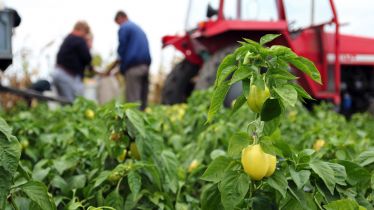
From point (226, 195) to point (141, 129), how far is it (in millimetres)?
587

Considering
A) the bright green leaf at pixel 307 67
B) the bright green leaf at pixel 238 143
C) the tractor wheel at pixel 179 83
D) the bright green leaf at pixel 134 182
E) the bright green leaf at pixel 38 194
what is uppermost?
the bright green leaf at pixel 307 67

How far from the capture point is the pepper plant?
59.6 inches

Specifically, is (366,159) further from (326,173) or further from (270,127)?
(270,127)

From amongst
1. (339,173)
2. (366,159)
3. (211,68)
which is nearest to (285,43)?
(211,68)

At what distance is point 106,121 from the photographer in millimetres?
2209

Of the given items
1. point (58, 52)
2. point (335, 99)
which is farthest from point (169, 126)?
point (58, 52)

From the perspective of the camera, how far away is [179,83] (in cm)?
815

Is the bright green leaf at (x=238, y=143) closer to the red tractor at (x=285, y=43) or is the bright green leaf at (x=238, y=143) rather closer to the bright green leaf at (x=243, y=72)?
the bright green leaf at (x=243, y=72)

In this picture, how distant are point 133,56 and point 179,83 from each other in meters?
0.91

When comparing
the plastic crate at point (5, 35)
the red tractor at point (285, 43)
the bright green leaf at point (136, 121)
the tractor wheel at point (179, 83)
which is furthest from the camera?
the tractor wheel at point (179, 83)

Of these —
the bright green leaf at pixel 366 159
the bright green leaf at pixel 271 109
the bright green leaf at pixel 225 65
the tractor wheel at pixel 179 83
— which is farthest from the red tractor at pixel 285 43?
the bright green leaf at pixel 271 109

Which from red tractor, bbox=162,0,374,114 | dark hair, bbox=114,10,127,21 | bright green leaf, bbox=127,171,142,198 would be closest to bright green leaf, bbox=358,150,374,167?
bright green leaf, bbox=127,171,142,198

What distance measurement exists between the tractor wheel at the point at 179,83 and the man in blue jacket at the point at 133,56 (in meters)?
0.54

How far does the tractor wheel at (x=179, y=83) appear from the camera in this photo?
815 centimetres
